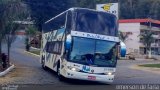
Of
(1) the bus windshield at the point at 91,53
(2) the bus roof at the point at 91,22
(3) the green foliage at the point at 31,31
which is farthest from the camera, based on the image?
(3) the green foliage at the point at 31,31

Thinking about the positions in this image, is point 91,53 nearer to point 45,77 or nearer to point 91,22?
point 91,22

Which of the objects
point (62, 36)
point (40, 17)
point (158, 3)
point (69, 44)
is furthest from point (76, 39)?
point (158, 3)

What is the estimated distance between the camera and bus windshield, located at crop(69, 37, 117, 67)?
17406 millimetres

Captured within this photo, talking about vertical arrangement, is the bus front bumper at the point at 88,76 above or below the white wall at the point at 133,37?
below

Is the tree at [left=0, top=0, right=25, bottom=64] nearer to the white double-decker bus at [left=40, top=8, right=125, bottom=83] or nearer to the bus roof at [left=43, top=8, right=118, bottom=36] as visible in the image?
the bus roof at [left=43, top=8, right=118, bottom=36]

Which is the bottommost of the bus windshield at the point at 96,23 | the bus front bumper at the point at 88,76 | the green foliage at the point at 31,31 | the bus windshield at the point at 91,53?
the bus front bumper at the point at 88,76

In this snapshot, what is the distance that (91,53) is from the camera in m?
17.5

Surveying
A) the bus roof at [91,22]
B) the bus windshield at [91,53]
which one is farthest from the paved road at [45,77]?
the bus roof at [91,22]

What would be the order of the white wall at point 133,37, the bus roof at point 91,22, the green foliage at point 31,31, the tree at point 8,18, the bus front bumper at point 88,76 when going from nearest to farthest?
1. the bus front bumper at point 88,76
2. the bus roof at point 91,22
3. the tree at point 8,18
4. the green foliage at point 31,31
5. the white wall at point 133,37

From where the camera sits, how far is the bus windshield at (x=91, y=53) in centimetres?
1741

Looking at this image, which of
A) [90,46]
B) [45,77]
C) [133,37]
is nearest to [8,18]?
[45,77]

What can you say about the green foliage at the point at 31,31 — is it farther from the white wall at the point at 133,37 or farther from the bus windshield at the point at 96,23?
the bus windshield at the point at 96,23

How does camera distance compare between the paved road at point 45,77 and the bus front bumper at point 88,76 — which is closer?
the bus front bumper at point 88,76

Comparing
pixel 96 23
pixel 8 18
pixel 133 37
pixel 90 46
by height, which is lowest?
pixel 90 46
